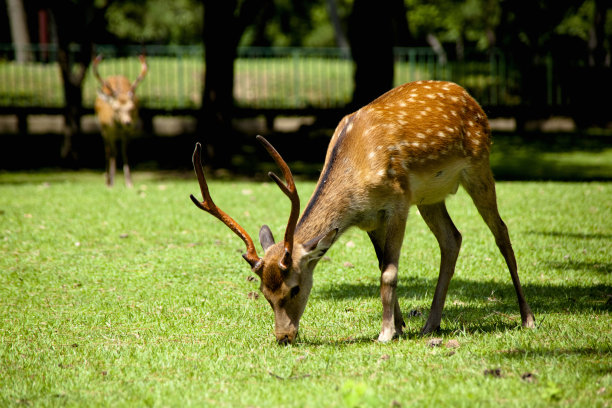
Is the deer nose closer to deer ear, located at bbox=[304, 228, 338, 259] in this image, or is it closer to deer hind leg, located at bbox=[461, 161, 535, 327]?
deer ear, located at bbox=[304, 228, 338, 259]

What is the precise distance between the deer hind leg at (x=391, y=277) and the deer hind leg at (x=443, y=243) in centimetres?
40

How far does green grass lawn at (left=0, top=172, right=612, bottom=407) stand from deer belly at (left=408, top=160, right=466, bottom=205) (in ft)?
3.13

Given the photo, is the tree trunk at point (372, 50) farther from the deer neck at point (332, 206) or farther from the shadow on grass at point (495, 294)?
the deer neck at point (332, 206)

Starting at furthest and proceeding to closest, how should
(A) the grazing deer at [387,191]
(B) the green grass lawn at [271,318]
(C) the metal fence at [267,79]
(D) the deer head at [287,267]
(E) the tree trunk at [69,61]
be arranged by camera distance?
(C) the metal fence at [267,79] < (E) the tree trunk at [69,61] < (A) the grazing deer at [387,191] < (D) the deer head at [287,267] < (B) the green grass lawn at [271,318]

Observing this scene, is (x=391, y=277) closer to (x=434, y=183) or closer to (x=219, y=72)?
(x=434, y=183)

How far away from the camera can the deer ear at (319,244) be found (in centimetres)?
538

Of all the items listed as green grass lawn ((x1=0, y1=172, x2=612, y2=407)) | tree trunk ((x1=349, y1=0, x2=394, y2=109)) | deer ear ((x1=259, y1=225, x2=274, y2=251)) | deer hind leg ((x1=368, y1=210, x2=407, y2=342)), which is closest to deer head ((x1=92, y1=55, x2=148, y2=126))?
green grass lawn ((x1=0, y1=172, x2=612, y2=407))

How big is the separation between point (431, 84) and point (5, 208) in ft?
24.9

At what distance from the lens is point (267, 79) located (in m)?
24.2

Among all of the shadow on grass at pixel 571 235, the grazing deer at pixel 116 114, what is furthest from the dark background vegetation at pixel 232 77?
the shadow on grass at pixel 571 235

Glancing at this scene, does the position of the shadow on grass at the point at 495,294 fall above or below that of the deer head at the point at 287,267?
below

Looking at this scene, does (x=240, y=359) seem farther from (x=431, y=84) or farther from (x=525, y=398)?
(x=431, y=84)

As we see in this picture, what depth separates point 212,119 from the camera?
1695cm

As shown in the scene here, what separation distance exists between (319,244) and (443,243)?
1.29 meters
